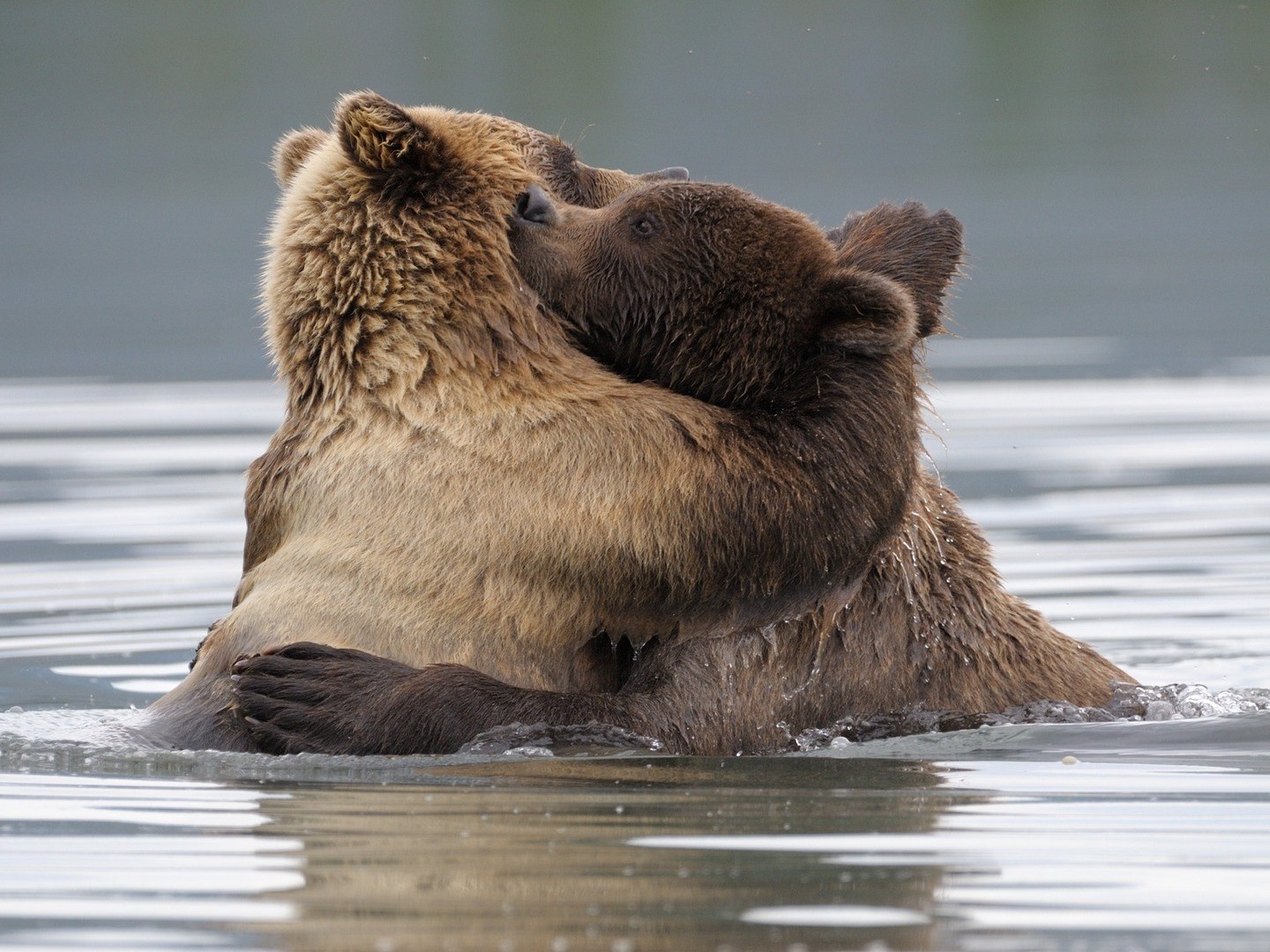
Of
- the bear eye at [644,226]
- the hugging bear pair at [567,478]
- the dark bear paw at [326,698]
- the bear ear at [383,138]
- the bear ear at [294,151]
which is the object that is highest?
the bear ear at [294,151]

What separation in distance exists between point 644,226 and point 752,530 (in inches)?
38.7

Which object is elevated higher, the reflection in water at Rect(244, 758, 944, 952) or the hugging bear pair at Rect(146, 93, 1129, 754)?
the hugging bear pair at Rect(146, 93, 1129, 754)

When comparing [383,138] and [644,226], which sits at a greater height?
[383,138]

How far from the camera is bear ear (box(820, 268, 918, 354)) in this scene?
6293 millimetres

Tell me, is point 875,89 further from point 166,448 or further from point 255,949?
point 255,949

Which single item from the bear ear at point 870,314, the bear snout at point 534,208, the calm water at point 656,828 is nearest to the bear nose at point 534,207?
the bear snout at point 534,208

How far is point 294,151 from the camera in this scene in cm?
736

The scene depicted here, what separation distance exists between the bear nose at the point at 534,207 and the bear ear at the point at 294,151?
902 mm

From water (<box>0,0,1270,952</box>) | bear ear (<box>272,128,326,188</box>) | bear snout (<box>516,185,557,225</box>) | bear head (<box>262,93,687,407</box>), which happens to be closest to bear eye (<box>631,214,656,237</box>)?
bear snout (<box>516,185,557,225</box>)

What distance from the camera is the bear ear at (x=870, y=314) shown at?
248 inches

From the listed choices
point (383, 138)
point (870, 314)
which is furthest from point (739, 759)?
point (383, 138)

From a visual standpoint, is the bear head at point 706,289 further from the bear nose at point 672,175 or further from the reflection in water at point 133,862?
the reflection in water at point 133,862

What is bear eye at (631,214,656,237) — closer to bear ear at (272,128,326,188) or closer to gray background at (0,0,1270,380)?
bear ear at (272,128,326,188)

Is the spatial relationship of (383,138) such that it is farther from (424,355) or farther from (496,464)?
(496,464)
